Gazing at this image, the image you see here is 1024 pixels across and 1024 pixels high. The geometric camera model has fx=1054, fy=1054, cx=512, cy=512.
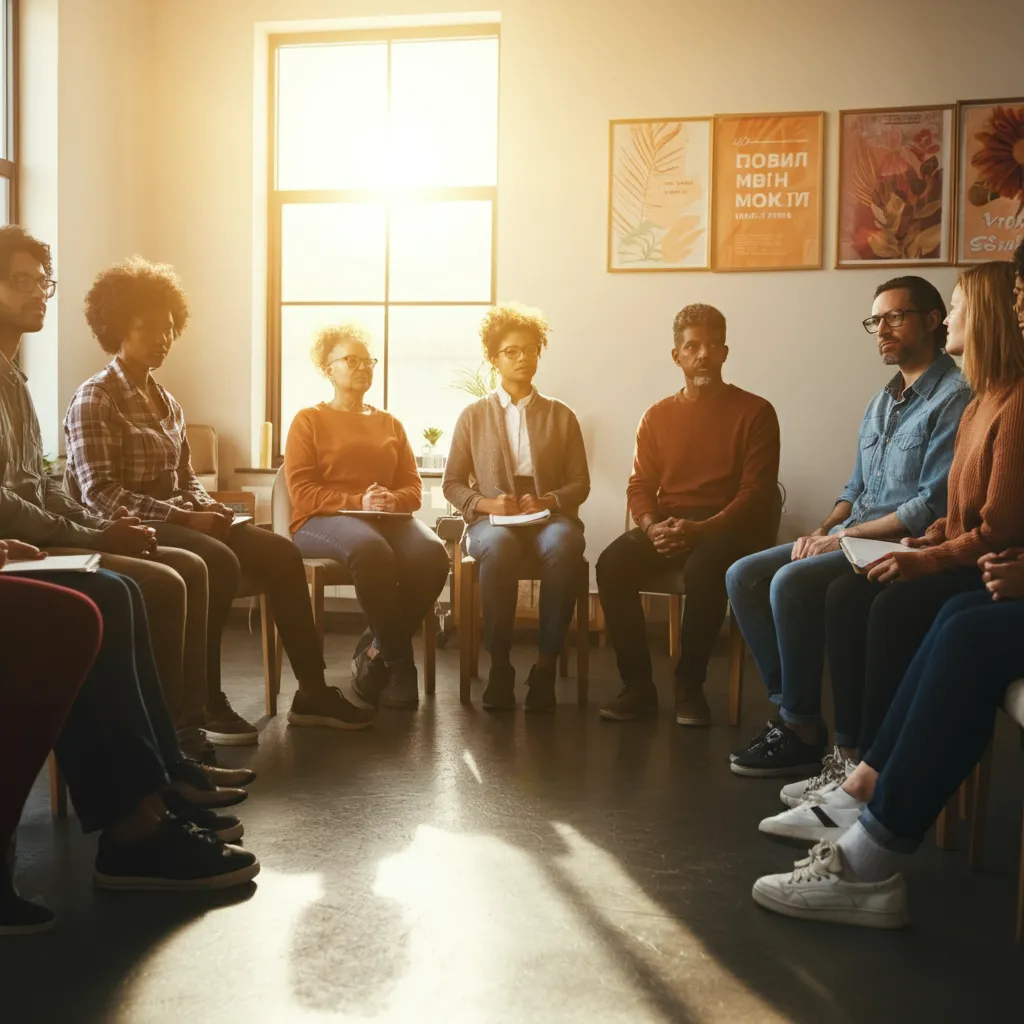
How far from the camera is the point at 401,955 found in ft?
5.38

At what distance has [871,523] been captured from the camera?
Result: 8.91 ft

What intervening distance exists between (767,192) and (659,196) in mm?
459

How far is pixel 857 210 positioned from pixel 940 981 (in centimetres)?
358

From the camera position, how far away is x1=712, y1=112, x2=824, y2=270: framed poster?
4475 mm

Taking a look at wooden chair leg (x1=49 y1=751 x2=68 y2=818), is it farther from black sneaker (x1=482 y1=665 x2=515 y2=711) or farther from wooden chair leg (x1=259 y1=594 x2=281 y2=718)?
black sneaker (x1=482 y1=665 x2=515 y2=711)

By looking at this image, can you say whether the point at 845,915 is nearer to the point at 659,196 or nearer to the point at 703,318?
the point at 703,318

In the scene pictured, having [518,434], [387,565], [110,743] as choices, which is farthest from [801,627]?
[110,743]

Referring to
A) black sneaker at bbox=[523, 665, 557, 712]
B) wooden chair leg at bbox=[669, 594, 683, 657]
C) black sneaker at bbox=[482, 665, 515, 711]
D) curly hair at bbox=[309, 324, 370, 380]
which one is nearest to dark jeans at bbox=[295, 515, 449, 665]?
black sneaker at bbox=[482, 665, 515, 711]

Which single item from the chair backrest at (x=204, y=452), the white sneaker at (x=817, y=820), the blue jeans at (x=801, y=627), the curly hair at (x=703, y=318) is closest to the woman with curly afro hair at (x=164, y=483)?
the blue jeans at (x=801, y=627)

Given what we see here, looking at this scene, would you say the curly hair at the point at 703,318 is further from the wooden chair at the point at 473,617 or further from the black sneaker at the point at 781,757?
the black sneaker at the point at 781,757

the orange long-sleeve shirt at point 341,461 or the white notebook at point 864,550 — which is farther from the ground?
the orange long-sleeve shirt at point 341,461

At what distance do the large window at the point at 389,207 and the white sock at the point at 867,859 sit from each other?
345 cm

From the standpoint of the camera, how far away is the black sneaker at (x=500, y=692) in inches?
128

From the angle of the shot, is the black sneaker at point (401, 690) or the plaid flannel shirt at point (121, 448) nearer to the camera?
Answer: the plaid flannel shirt at point (121, 448)
